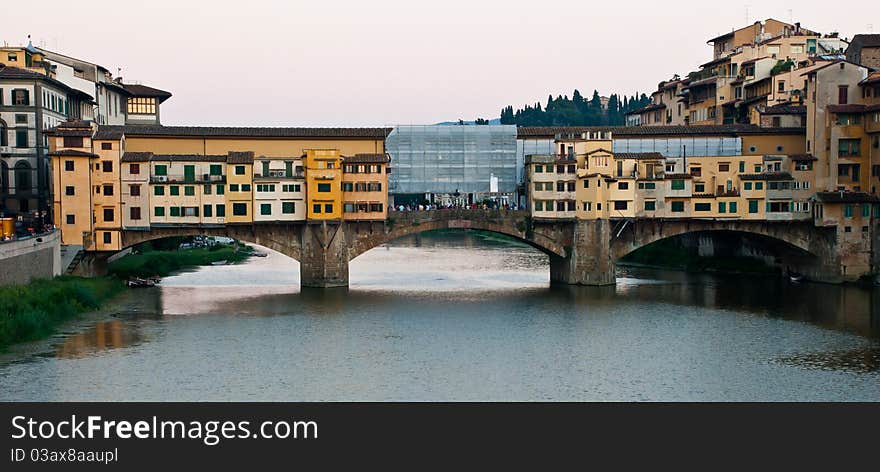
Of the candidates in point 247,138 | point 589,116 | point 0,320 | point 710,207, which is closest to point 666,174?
point 710,207

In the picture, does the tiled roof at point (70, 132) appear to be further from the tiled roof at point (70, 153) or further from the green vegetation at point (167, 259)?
the green vegetation at point (167, 259)

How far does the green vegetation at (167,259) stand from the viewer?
54.8 metres

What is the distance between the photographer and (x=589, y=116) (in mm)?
143375

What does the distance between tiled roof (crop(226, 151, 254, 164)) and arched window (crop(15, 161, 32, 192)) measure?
978 cm

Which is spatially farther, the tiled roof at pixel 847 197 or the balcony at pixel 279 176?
the tiled roof at pixel 847 197

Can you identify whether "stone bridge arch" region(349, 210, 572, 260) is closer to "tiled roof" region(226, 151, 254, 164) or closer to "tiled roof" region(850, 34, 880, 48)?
"tiled roof" region(226, 151, 254, 164)

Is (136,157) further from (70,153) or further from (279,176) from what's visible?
(279,176)

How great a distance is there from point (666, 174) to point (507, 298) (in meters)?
9.96

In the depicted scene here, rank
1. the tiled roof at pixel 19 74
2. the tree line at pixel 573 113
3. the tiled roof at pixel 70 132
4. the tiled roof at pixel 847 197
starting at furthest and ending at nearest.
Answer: the tree line at pixel 573 113 → the tiled roof at pixel 19 74 → the tiled roof at pixel 847 197 → the tiled roof at pixel 70 132

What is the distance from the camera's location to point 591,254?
50.4 m

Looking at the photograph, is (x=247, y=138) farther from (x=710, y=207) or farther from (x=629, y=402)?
(x=629, y=402)

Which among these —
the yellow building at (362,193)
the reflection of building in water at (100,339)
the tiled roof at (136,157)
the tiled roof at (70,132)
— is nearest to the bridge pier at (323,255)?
the yellow building at (362,193)

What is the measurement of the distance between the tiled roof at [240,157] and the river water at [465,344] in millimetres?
5527

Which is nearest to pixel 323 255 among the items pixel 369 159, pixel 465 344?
pixel 369 159
